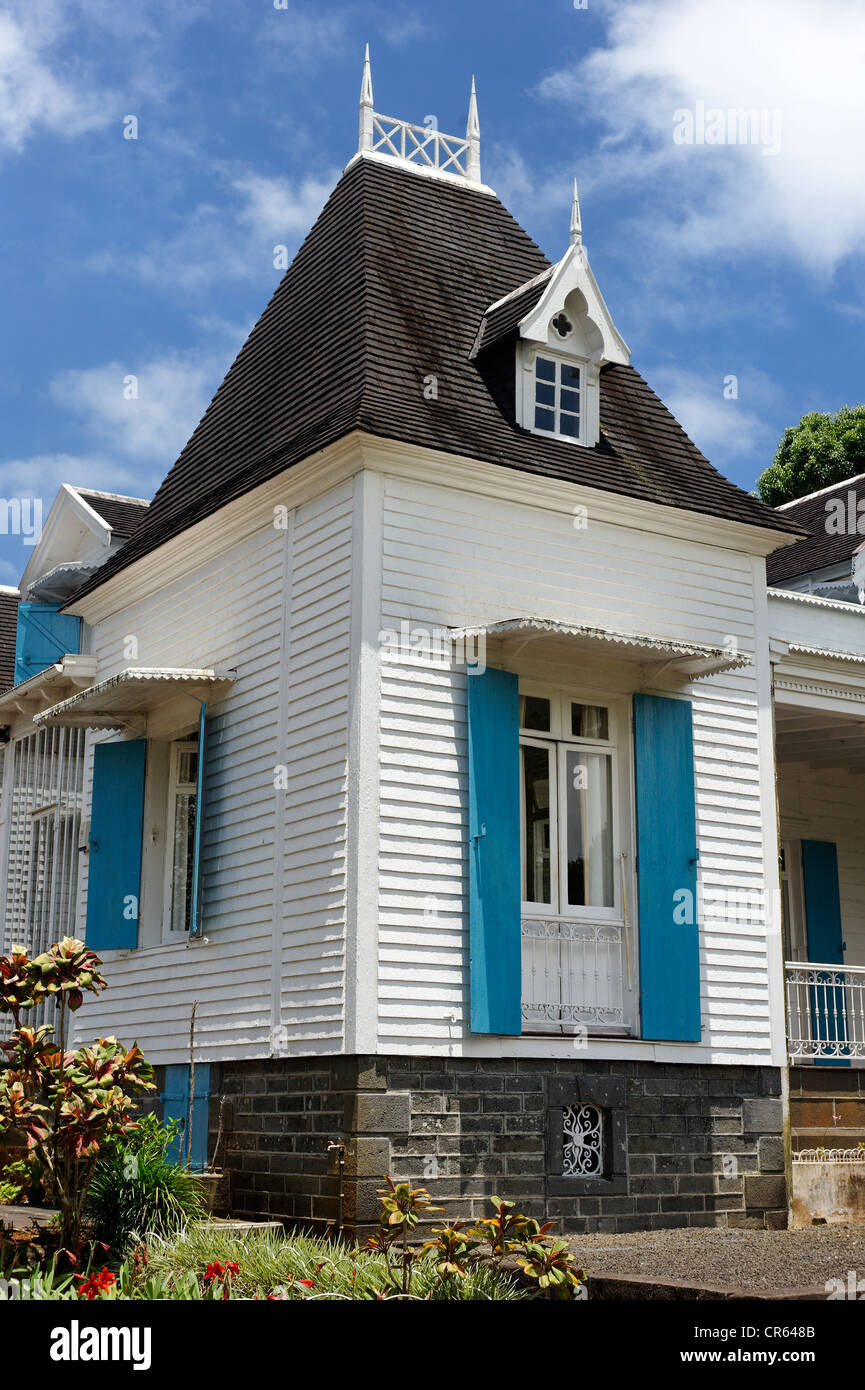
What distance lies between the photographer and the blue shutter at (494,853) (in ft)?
36.0

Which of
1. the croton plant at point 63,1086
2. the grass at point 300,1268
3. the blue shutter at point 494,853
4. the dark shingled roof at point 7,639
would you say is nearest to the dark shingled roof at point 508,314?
the blue shutter at point 494,853

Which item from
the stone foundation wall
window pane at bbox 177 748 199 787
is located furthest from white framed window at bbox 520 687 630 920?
window pane at bbox 177 748 199 787

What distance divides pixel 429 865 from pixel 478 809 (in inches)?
22.0

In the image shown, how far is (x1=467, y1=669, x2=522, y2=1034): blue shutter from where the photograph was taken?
11.0m

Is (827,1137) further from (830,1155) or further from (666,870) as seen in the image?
(666,870)

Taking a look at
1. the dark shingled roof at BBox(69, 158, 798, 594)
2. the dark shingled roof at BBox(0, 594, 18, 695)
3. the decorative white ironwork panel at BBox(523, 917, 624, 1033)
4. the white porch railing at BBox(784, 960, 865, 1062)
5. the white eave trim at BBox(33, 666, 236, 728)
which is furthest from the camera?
the dark shingled roof at BBox(0, 594, 18, 695)

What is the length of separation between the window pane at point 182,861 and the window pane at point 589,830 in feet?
12.3

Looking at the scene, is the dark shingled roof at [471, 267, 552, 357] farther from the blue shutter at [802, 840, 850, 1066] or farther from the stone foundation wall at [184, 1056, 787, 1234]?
the blue shutter at [802, 840, 850, 1066]

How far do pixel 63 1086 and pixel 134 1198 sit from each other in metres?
1.72

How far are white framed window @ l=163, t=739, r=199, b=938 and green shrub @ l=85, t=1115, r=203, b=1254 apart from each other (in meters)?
3.39

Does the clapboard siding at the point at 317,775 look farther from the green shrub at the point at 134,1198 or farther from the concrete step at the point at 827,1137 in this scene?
the concrete step at the point at 827,1137

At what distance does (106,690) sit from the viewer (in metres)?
13.2

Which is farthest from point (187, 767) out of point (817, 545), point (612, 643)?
point (817, 545)

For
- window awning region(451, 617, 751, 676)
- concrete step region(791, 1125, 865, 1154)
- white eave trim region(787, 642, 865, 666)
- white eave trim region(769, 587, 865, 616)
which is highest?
white eave trim region(769, 587, 865, 616)
